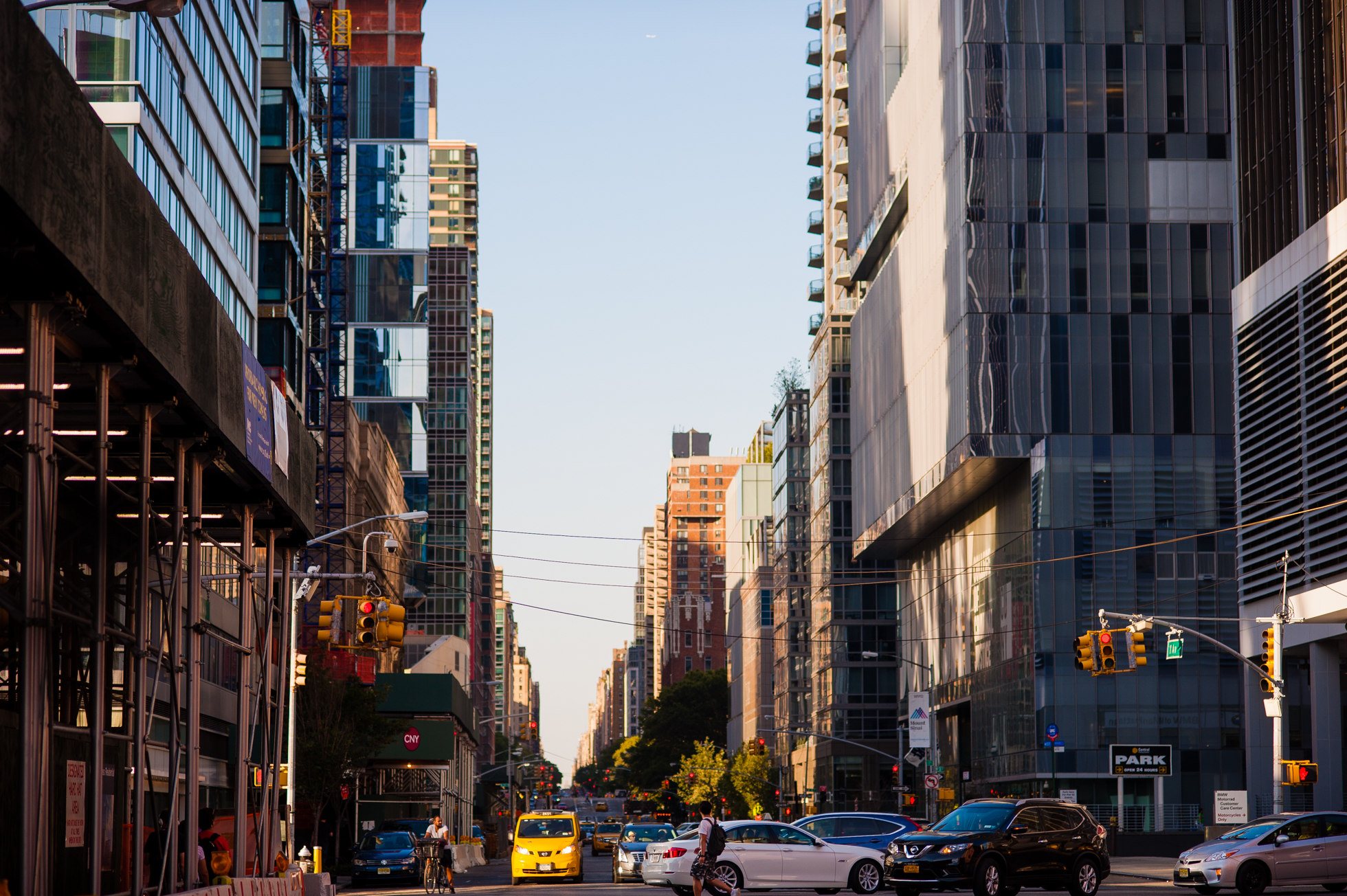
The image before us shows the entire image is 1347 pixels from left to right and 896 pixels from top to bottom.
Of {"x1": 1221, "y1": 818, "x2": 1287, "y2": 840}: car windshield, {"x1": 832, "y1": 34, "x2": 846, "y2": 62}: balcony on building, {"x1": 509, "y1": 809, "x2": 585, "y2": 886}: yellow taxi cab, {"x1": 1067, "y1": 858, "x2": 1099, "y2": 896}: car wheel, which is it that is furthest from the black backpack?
{"x1": 832, "y1": 34, "x2": 846, "y2": 62}: balcony on building

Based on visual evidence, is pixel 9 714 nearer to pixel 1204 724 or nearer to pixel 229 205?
pixel 229 205

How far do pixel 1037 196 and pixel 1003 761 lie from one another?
26508 mm

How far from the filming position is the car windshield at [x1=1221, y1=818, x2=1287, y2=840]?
31.4 metres

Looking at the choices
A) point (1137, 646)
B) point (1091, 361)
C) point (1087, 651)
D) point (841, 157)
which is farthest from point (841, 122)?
point (1087, 651)

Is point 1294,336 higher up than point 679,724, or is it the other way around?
point 1294,336

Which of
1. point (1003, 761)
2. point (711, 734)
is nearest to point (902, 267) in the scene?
point (1003, 761)

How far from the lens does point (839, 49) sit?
128 m

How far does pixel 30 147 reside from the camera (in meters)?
12.0

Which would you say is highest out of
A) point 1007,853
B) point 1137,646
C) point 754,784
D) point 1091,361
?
point 1091,361

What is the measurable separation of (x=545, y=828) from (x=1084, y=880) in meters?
17.3

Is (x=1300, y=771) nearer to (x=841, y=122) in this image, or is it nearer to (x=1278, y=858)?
(x=1278, y=858)

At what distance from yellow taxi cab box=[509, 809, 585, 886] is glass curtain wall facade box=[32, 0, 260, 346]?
53.6 ft

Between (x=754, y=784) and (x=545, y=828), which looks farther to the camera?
(x=754, y=784)

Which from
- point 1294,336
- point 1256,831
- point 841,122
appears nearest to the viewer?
point 1256,831
